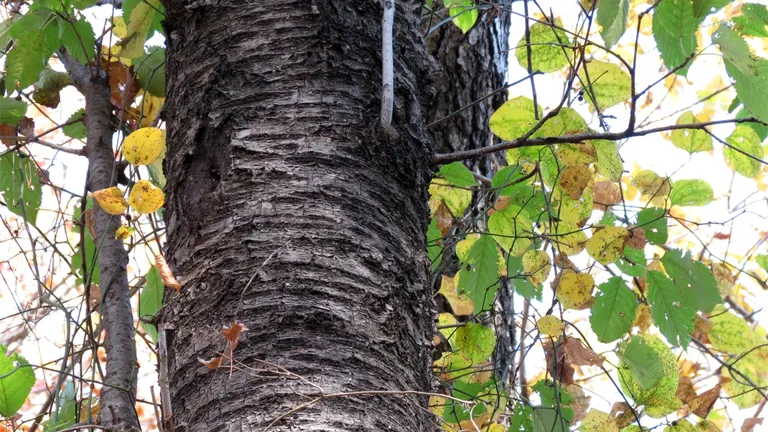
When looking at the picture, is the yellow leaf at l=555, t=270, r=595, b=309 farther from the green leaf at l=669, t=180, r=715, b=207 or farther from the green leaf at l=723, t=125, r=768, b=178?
the green leaf at l=723, t=125, r=768, b=178

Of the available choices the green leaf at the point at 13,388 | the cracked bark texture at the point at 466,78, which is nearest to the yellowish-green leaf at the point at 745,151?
the cracked bark texture at the point at 466,78

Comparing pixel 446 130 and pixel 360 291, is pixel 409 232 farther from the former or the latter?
pixel 446 130

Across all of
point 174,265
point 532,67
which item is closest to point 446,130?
point 532,67

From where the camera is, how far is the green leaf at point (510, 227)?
1.34m

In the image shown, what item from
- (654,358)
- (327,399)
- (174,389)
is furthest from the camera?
(654,358)

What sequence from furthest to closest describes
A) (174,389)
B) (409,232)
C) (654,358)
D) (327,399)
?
(654,358) < (409,232) < (174,389) < (327,399)

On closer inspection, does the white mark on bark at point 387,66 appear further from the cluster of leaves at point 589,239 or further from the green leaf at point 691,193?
the green leaf at point 691,193

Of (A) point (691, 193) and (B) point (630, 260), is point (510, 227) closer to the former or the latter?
(B) point (630, 260)

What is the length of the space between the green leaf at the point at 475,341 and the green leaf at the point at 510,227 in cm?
18

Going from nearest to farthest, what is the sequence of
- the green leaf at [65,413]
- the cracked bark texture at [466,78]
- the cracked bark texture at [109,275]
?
the cracked bark texture at [109,275]
the green leaf at [65,413]
the cracked bark texture at [466,78]

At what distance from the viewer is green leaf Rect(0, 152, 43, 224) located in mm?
1365

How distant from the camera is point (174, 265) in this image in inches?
34.6

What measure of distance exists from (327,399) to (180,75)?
1.79 ft

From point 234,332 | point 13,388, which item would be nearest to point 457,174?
point 234,332
